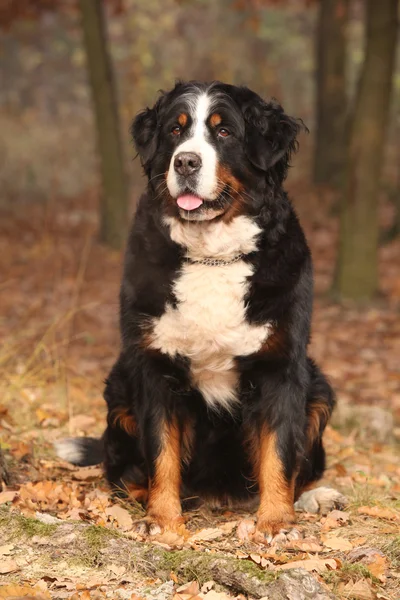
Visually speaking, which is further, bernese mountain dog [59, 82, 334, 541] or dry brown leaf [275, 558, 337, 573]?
bernese mountain dog [59, 82, 334, 541]

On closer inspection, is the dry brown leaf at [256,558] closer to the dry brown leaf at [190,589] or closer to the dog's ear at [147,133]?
the dry brown leaf at [190,589]

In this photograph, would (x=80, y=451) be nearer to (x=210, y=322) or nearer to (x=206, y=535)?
(x=206, y=535)

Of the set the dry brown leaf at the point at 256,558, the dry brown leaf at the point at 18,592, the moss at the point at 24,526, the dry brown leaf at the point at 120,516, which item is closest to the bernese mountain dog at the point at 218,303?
the dry brown leaf at the point at 120,516

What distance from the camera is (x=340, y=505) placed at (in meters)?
4.00

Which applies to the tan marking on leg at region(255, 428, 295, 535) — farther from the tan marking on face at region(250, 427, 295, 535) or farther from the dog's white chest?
the dog's white chest

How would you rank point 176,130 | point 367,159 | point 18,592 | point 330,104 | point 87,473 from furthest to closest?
point 330,104
point 367,159
point 87,473
point 176,130
point 18,592

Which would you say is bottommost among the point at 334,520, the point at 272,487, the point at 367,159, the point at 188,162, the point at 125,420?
the point at 334,520

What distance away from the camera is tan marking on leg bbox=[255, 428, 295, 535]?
3.66 meters

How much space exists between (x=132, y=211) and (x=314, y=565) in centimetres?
1124

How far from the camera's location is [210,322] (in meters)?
3.64

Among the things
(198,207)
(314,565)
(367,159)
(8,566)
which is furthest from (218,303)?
(367,159)

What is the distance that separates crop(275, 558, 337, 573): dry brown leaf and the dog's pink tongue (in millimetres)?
1532

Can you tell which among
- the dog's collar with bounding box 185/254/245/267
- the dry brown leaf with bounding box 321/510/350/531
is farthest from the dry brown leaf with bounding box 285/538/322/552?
the dog's collar with bounding box 185/254/245/267

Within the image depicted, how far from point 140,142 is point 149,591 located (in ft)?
6.77
